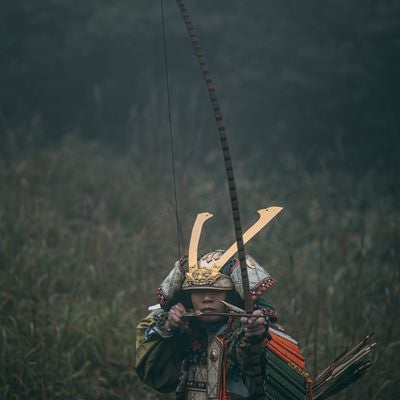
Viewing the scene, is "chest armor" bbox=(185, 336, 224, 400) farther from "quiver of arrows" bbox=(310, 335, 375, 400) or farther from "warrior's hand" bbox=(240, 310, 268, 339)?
"quiver of arrows" bbox=(310, 335, 375, 400)

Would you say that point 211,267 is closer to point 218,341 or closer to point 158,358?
point 218,341

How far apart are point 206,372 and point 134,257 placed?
2.49 meters

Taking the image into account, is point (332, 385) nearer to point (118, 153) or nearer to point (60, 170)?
point (60, 170)

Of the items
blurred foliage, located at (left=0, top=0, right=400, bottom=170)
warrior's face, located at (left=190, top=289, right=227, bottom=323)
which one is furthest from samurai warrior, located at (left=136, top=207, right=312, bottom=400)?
blurred foliage, located at (left=0, top=0, right=400, bottom=170)

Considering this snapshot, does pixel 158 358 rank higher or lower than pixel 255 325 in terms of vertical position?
lower

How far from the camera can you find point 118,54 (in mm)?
7828

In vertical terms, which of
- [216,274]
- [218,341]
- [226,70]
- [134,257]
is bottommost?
[134,257]

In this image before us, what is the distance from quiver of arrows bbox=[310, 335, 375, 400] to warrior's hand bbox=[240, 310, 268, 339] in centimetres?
60

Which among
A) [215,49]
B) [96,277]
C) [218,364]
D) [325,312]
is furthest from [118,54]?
[218,364]

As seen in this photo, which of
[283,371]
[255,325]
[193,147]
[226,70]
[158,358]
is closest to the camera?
[255,325]

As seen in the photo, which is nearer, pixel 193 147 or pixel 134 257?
pixel 134 257

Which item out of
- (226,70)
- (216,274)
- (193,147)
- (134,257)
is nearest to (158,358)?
(216,274)

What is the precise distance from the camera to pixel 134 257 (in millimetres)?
5035

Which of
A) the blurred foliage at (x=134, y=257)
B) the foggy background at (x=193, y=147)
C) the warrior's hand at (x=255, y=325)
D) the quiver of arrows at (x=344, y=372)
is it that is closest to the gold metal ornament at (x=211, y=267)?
the warrior's hand at (x=255, y=325)
